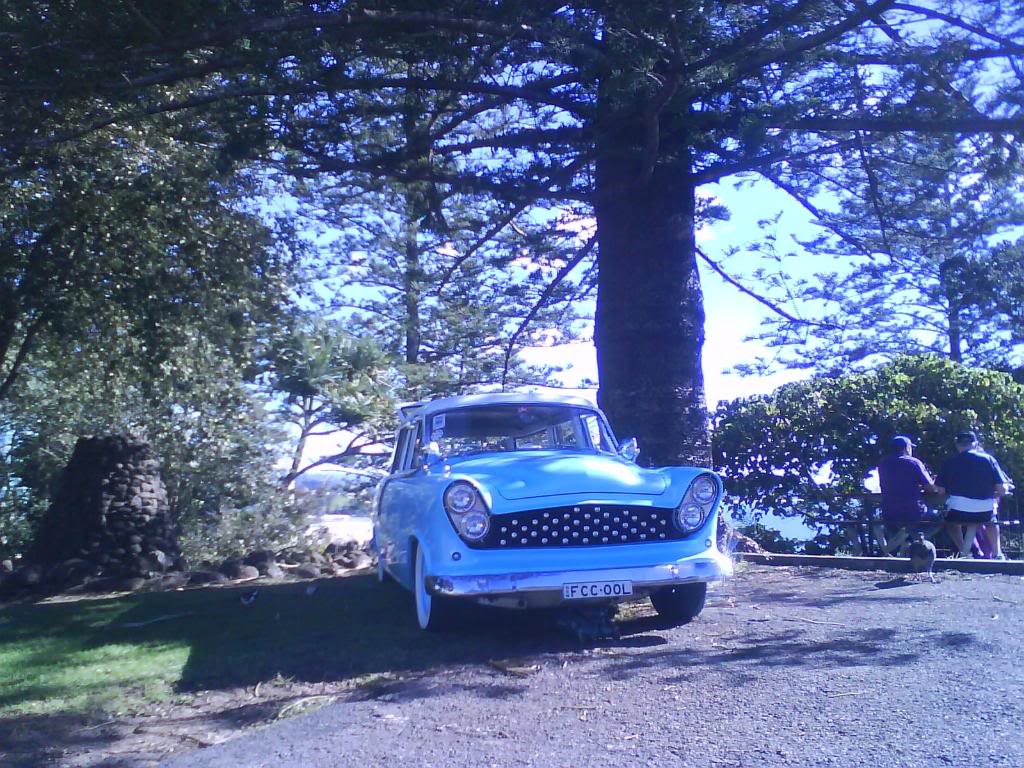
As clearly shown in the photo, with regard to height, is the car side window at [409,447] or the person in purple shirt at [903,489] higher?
the car side window at [409,447]

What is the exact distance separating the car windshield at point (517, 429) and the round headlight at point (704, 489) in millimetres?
1393

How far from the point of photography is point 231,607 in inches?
340

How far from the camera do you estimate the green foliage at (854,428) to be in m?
12.4

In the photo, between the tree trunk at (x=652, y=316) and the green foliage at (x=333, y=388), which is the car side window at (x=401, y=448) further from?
the green foliage at (x=333, y=388)

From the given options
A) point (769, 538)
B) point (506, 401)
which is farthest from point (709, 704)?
point (769, 538)

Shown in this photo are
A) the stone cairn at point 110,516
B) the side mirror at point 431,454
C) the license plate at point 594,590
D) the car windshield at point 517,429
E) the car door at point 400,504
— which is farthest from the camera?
the stone cairn at point 110,516

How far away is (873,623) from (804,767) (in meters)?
3.00

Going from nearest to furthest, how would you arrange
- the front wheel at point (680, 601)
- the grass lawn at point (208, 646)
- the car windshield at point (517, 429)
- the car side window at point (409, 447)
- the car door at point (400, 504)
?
1. the grass lawn at point (208, 646)
2. the front wheel at point (680, 601)
3. the car door at point (400, 504)
4. the car windshield at point (517, 429)
5. the car side window at point (409, 447)

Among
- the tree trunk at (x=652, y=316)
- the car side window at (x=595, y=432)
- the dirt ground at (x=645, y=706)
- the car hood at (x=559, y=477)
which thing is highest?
the tree trunk at (x=652, y=316)

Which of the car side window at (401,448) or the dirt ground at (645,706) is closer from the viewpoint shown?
the dirt ground at (645,706)

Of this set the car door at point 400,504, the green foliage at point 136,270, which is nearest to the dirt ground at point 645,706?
the car door at point 400,504

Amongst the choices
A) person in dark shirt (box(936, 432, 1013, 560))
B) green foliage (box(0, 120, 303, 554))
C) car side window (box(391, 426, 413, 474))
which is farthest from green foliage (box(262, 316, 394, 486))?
person in dark shirt (box(936, 432, 1013, 560))

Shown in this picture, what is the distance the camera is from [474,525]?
629 cm

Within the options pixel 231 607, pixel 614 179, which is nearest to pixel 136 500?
pixel 231 607
